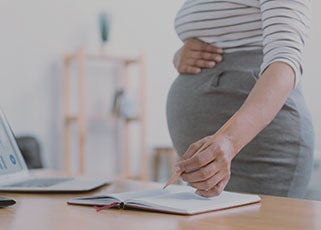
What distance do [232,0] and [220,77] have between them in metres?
0.17

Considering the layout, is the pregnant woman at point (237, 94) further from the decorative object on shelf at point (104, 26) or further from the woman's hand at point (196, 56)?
the decorative object on shelf at point (104, 26)

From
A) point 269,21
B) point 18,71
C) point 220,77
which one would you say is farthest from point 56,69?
point 269,21

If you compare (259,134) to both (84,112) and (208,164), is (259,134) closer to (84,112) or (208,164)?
(208,164)

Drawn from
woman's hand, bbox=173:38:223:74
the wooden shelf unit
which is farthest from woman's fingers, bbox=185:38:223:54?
the wooden shelf unit

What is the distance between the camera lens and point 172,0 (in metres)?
4.24

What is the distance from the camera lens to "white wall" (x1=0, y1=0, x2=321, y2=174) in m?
3.58

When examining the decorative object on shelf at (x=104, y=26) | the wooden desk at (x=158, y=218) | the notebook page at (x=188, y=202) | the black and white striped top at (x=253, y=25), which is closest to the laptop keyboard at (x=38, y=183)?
the wooden desk at (x=158, y=218)

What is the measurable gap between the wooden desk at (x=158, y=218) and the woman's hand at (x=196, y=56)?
0.43 meters

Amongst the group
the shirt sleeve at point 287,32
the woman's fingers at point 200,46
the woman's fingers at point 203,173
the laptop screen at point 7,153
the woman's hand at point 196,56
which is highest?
the shirt sleeve at point 287,32

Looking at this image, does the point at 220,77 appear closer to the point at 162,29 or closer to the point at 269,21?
the point at 269,21

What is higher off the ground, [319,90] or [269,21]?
[269,21]

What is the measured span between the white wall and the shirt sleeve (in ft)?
9.16

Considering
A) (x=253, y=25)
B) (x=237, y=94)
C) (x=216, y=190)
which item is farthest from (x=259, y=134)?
(x=216, y=190)

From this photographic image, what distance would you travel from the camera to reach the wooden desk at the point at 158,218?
71 cm
